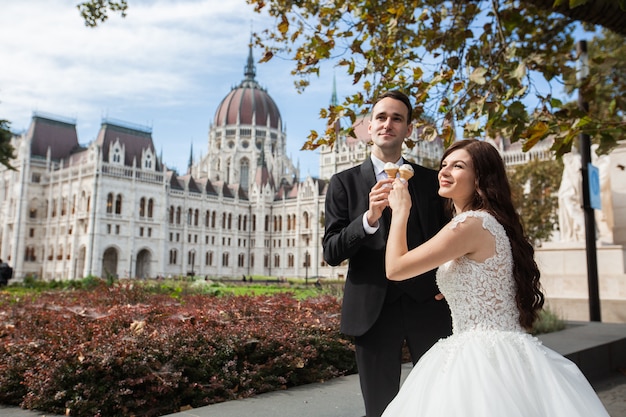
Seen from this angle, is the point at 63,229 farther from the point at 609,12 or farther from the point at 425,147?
the point at 609,12

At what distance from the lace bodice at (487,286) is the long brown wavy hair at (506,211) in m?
0.04

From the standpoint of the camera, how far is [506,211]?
7.17ft

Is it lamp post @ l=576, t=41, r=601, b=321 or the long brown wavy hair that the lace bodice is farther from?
lamp post @ l=576, t=41, r=601, b=321

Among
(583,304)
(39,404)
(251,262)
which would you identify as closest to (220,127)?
(251,262)

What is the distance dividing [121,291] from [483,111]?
6.48 meters

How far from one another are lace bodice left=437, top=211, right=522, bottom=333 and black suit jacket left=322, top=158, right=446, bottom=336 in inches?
11.4

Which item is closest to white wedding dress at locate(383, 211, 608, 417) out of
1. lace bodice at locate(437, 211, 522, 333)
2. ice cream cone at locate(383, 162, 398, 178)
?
lace bodice at locate(437, 211, 522, 333)

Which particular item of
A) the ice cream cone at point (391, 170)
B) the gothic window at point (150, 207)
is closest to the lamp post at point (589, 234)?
the ice cream cone at point (391, 170)

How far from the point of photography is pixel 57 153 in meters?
66.3

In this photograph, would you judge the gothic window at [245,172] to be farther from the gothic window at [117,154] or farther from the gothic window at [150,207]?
the gothic window at [117,154]

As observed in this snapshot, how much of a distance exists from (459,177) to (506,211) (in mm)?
236

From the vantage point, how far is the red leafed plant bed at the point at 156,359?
3699 mm

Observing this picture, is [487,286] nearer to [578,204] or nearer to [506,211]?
[506,211]

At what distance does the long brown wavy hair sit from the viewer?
2.13 metres
